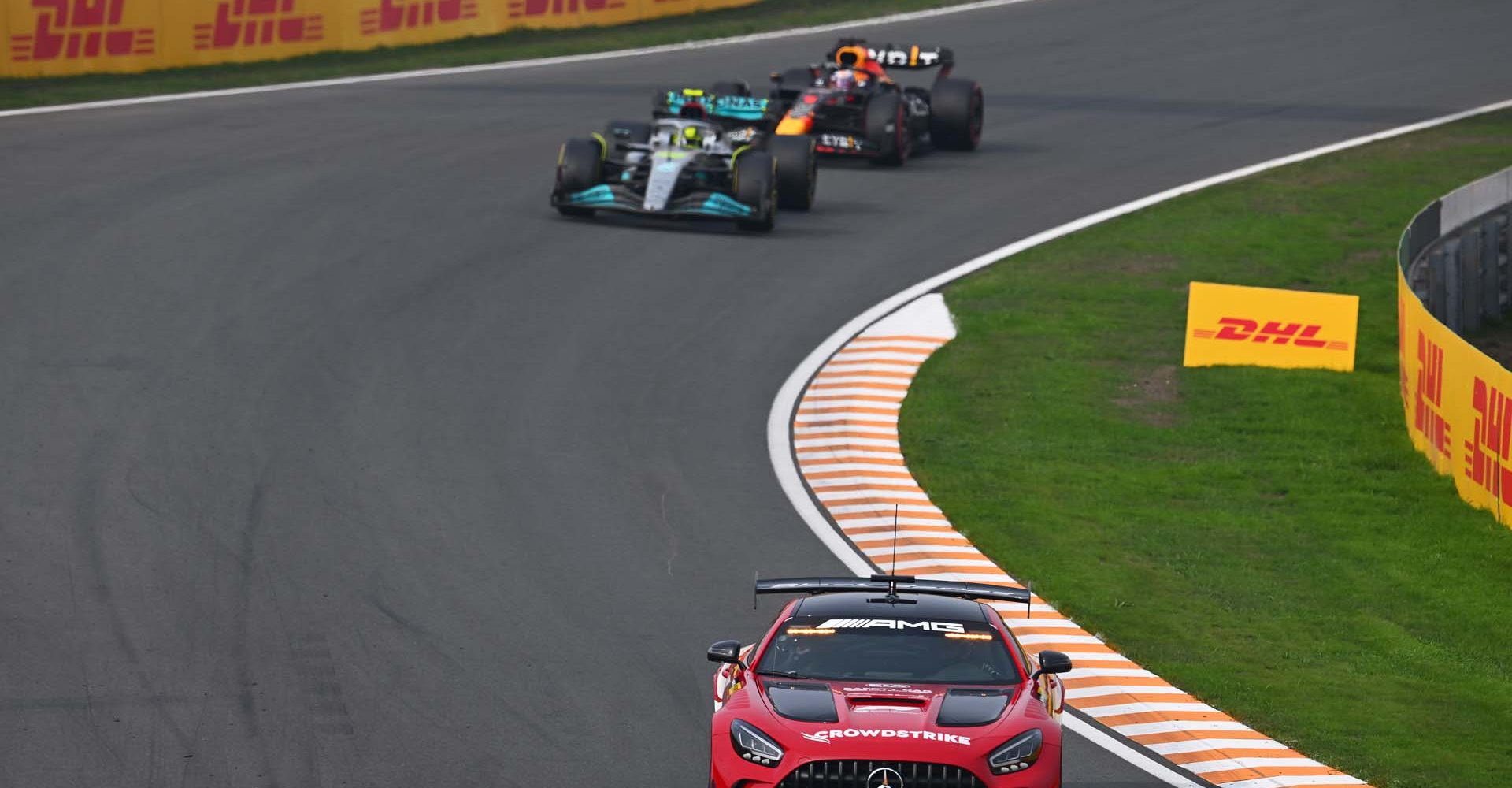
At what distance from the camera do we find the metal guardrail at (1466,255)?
27.6m

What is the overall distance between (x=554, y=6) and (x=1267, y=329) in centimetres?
2276

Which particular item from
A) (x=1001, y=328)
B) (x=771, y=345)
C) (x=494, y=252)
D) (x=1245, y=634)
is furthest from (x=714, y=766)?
(x=494, y=252)

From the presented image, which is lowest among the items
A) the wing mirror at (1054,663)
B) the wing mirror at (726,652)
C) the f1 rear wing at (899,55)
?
the wing mirror at (726,652)

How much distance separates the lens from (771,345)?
24672mm

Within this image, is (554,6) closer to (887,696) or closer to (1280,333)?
(1280,333)

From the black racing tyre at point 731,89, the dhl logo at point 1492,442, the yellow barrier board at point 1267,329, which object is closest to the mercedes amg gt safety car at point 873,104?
the black racing tyre at point 731,89

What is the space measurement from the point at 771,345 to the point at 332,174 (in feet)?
32.8

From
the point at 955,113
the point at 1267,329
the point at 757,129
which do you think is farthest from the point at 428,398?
the point at 955,113

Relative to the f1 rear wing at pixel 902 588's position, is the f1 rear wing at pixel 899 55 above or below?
above

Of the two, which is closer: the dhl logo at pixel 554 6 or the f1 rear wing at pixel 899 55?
the f1 rear wing at pixel 899 55

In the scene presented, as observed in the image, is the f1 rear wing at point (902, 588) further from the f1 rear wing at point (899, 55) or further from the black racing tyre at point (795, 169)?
the f1 rear wing at point (899, 55)

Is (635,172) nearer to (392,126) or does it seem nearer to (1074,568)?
(392,126)

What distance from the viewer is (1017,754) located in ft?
36.2

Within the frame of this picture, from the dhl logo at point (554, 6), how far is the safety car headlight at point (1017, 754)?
33787mm
